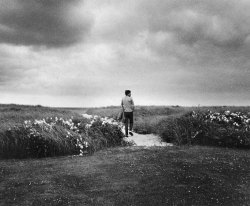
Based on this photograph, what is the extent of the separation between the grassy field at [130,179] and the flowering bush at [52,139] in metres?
0.95

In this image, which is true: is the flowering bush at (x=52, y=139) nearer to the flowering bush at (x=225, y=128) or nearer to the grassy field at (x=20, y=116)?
the grassy field at (x=20, y=116)

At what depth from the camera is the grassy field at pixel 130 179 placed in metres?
7.66

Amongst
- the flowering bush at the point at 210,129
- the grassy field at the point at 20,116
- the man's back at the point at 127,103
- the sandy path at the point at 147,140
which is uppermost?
the man's back at the point at 127,103

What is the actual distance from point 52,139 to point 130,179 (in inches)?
206

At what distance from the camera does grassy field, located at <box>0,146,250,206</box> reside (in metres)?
7.66

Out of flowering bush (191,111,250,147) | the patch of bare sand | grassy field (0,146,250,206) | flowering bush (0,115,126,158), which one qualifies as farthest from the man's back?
grassy field (0,146,250,206)

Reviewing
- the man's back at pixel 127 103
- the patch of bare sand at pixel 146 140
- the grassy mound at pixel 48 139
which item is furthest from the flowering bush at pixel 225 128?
the grassy mound at pixel 48 139

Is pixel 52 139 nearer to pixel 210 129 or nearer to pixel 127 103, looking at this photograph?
pixel 127 103

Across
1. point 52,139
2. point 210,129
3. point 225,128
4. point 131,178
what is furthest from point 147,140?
point 131,178

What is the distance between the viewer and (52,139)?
13.4 m

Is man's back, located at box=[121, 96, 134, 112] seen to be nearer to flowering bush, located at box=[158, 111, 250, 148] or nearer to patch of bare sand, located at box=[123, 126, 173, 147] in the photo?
patch of bare sand, located at box=[123, 126, 173, 147]

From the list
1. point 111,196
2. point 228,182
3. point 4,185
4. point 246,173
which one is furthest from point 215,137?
point 4,185

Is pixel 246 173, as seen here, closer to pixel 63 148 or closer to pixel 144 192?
pixel 144 192

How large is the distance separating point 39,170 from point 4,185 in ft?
5.54
